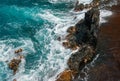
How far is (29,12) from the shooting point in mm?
42750

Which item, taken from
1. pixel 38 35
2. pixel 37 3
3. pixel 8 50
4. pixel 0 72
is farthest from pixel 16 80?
pixel 37 3

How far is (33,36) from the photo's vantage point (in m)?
35.8

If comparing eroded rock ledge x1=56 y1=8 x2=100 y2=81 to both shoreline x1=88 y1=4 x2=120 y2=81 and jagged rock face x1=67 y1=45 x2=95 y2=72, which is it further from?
shoreline x1=88 y1=4 x2=120 y2=81

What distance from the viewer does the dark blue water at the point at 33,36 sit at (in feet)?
94.0

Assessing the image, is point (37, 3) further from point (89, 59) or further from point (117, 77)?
point (117, 77)

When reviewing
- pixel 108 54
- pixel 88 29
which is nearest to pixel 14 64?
pixel 88 29

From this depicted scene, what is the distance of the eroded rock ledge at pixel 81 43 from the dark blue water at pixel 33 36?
3.92ft

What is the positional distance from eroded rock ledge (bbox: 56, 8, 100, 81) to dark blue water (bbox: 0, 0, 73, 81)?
1.19m

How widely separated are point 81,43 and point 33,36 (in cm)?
728

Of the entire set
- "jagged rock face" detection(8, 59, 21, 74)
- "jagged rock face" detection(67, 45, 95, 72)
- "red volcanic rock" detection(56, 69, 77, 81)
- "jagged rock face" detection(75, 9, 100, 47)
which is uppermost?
"jagged rock face" detection(75, 9, 100, 47)

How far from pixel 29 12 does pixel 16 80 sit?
17.7 m

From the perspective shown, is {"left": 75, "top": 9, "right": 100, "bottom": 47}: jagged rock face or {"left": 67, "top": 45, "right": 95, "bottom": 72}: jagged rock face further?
{"left": 75, "top": 9, "right": 100, "bottom": 47}: jagged rock face

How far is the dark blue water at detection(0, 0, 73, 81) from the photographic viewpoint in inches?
1128

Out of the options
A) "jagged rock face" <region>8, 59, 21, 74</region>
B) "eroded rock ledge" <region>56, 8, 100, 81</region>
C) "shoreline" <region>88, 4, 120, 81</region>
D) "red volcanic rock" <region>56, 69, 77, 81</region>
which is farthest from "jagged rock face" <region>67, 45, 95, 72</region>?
"jagged rock face" <region>8, 59, 21, 74</region>
